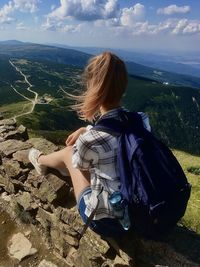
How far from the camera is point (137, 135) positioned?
22.2 feet

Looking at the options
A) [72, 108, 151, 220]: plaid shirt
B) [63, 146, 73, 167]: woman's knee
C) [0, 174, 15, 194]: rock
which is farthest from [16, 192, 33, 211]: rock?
[72, 108, 151, 220]: plaid shirt

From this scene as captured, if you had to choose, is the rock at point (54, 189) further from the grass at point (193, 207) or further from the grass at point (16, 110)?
the grass at point (16, 110)

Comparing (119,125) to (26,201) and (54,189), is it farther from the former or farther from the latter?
(26,201)

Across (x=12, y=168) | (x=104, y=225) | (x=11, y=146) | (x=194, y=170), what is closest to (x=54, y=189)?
(x=12, y=168)

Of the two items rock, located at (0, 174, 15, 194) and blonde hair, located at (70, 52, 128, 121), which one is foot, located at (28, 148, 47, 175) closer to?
rock, located at (0, 174, 15, 194)

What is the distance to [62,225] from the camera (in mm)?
9039

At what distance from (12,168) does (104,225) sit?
15.5 feet

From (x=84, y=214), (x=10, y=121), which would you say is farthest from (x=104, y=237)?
(x=10, y=121)

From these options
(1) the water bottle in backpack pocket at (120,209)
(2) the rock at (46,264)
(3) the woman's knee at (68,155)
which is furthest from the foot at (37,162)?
(1) the water bottle in backpack pocket at (120,209)

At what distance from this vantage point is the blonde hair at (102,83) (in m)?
6.80

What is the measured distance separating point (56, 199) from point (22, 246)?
1598mm

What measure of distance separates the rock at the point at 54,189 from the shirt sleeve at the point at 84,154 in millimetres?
2335

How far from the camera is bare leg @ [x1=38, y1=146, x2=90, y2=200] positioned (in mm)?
7691

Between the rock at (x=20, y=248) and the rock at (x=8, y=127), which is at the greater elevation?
the rock at (x=8, y=127)
